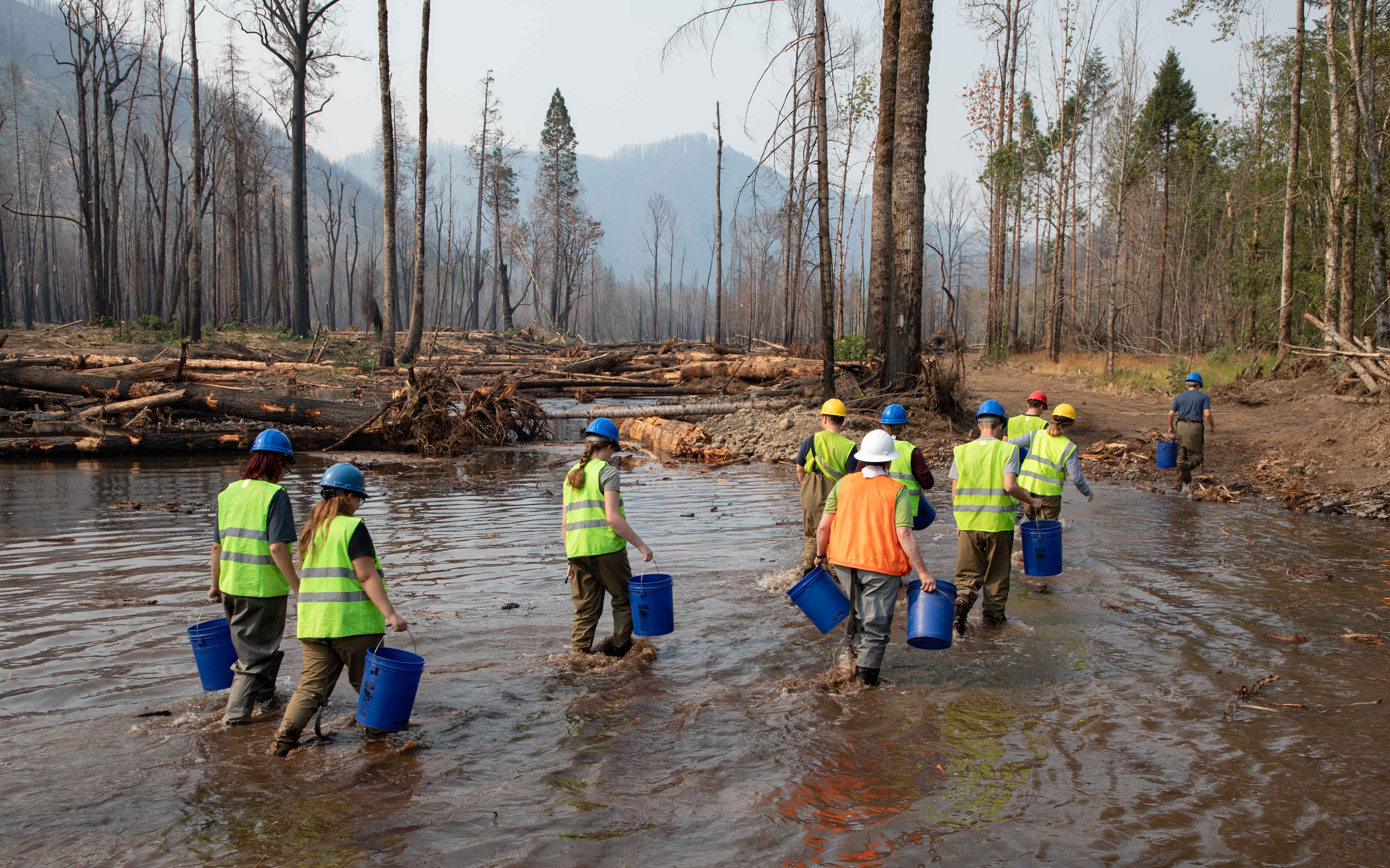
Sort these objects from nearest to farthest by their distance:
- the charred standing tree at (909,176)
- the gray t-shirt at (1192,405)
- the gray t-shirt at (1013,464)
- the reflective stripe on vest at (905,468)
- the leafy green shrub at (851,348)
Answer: the gray t-shirt at (1013,464)
the reflective stripe on vest at (905,468)
the gray t-shirt at (1192,405)
the charred standing tree at (909,176)
the leafy green shrub at (851,348)

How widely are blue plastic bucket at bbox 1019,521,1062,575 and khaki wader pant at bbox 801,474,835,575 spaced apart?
188 cm

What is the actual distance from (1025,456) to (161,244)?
4330cm

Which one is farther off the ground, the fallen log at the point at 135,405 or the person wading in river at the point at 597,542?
the fallen log at the point at 135,405

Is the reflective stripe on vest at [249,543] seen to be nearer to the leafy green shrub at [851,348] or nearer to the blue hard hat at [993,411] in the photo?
the blue hard hat at [993,411]

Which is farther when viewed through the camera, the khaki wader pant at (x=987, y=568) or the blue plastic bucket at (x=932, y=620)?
the khaki wader pant at (x=987, y=568)

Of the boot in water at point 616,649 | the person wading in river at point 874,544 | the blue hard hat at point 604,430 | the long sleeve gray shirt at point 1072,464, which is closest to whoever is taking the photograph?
the person wading in river at point 874,544

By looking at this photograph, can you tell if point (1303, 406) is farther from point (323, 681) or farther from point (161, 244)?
point (161, 244)

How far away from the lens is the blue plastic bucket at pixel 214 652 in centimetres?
471

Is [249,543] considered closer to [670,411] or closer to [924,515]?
[924,515]

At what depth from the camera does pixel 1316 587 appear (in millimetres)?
7688

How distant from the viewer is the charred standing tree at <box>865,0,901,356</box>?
17.0m

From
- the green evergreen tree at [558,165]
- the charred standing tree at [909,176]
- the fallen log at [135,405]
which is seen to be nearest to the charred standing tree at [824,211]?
the charred standing tree at [909,176]

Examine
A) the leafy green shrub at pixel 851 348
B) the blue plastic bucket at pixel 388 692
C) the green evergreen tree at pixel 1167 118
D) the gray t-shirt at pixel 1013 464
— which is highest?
the green evergreen tree at pixel 1167 118

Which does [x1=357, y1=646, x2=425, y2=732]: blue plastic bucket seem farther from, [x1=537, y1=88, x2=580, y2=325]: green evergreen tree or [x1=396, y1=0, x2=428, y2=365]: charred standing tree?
[x1=537, y1=88, x2=580, y2=325]: green evergreen tree
